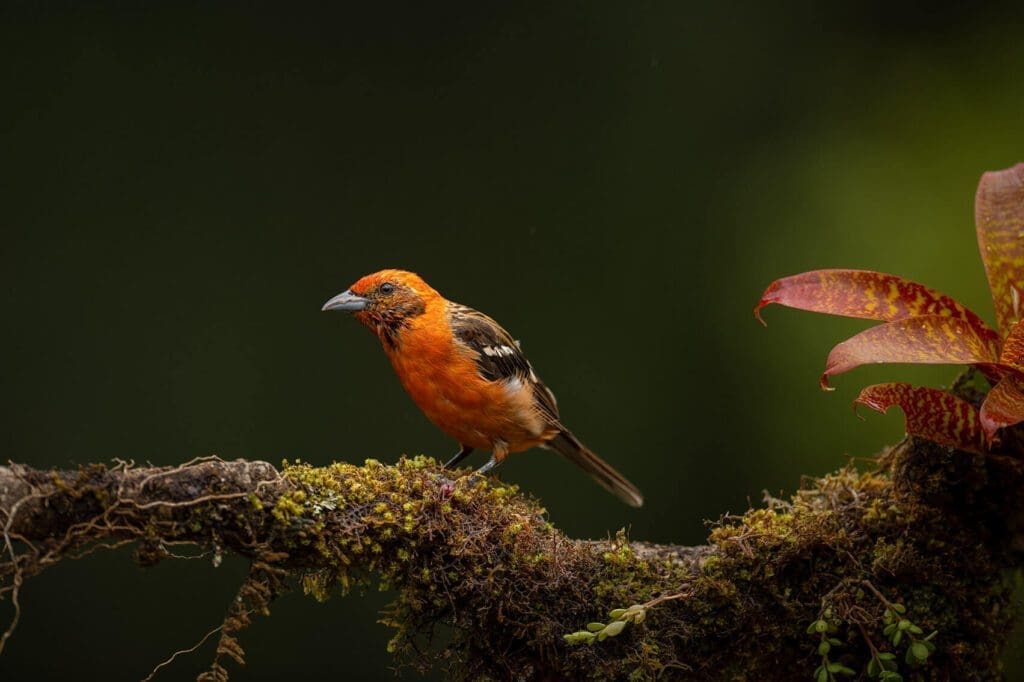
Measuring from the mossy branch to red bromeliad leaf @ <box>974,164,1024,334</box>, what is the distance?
0.29 metres

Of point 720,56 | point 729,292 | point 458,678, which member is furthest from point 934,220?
point 458,678

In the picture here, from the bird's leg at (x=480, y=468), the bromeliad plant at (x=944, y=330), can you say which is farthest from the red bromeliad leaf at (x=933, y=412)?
the bird's leg at (x=480, y=468)

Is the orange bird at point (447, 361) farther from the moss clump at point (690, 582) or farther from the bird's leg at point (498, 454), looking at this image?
the moss clump at point (690, 582)

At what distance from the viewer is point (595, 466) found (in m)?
3.22

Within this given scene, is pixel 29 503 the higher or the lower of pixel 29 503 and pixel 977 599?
the higher

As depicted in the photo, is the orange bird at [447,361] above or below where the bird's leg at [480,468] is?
above

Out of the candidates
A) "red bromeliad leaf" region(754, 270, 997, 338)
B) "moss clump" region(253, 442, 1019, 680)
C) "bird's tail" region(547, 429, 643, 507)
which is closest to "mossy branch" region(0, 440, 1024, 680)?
Answer: "moss clump" region(253, 442, 1019, 680)

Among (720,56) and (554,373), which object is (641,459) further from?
(720,56)

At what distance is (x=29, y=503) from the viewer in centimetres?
171

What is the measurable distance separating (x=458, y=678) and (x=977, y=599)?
96 cm

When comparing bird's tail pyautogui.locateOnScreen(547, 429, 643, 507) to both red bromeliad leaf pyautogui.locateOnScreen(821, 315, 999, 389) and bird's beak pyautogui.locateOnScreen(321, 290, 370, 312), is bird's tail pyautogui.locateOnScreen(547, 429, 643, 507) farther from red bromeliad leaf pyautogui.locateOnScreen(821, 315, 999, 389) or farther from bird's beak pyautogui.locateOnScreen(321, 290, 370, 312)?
red bromeliad leaf pyautogui.locateOnScreen(821, 315, 999, 389)

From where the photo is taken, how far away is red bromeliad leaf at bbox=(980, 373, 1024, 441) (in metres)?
1.79

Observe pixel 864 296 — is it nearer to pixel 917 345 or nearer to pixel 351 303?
pixel 917 345

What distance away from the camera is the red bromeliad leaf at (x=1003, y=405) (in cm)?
179
